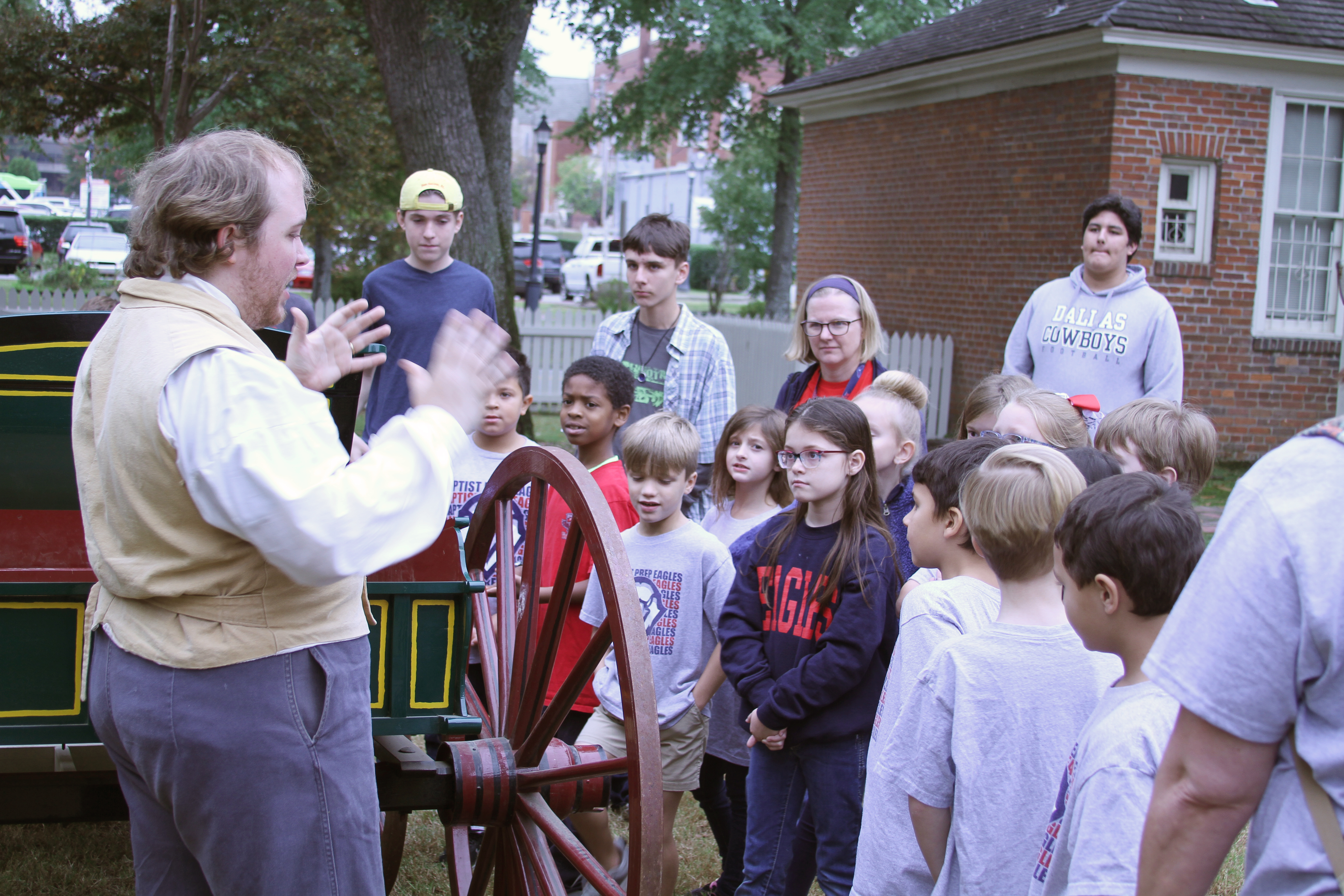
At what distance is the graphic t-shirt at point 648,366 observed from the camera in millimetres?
4422

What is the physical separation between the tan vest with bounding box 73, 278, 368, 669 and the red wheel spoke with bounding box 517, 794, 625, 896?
78 centimetres

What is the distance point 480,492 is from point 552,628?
1.47 metres

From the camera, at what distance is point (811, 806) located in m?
2.92

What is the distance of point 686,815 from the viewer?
404cm

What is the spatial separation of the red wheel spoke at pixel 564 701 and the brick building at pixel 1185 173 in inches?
396

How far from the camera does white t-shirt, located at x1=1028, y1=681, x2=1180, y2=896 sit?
1.62 m

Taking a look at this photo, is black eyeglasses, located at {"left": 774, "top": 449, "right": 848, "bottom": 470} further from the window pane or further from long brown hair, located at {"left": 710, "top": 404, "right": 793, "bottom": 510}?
the window pane

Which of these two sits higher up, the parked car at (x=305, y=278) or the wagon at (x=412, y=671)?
the parked car at (x=305, y=278)

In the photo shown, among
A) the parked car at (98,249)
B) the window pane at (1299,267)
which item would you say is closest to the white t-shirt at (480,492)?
the window pane at (1299,267)

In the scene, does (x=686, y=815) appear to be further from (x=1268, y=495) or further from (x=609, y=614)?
(x=1268, y=495)

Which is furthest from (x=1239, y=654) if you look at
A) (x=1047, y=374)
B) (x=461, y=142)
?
(x=461, y=142)

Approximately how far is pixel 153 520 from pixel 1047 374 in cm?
397

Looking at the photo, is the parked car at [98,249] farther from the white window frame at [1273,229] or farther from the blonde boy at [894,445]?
the blonde boy at [894,445]

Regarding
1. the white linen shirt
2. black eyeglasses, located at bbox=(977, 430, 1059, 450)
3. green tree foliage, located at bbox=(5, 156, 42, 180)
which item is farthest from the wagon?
green tree foliage, located at bbox=(5, 156, 42, 180)
